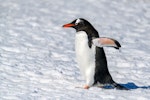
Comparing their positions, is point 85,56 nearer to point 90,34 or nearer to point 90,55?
point 90,55

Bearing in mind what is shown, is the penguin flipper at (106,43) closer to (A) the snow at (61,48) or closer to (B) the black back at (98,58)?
(B) the black back at (98,58)

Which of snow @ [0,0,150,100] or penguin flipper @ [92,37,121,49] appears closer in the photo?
penguin flipper @ [92,37,121,49]

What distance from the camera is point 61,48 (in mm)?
7523

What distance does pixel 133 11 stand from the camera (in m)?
10.7

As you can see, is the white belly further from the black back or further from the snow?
the snow

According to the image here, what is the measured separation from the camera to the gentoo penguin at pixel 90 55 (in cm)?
530

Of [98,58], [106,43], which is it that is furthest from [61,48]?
[106,43]

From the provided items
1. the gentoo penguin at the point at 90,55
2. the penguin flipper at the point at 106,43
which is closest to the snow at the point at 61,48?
the gentoo penguin at the point at 90,55

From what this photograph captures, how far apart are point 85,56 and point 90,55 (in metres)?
0.05

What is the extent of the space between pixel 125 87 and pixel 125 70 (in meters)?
0.88

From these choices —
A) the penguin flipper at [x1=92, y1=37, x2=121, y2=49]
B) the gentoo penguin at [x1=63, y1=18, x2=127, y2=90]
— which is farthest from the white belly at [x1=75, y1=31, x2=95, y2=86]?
the penguin flipper at [x1=92, y1=37, x2=121, y2=49]

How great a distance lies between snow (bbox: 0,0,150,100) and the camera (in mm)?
5328

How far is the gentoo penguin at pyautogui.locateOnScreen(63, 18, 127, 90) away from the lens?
5.30 metres

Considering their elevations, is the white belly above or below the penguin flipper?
below
